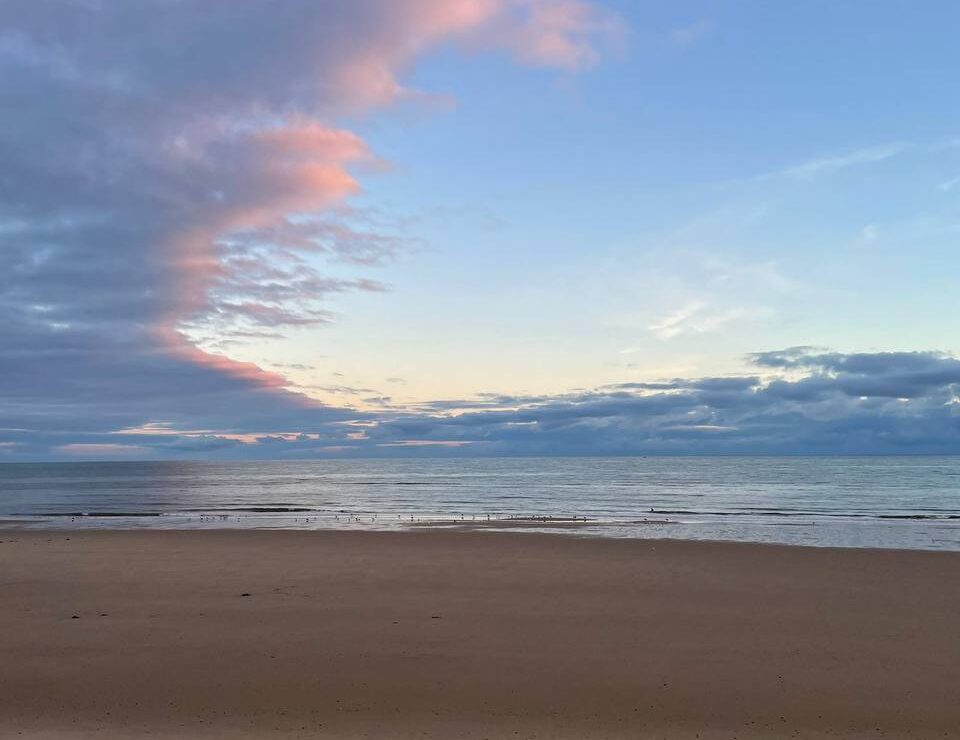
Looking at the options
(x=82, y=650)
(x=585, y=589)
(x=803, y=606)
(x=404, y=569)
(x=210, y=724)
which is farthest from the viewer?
(x=404, y=569)

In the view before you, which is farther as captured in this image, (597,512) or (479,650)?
(597,512)

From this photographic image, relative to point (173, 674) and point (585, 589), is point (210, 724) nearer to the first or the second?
point (173, 674)

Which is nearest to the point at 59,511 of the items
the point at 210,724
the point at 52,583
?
the point at 52,583

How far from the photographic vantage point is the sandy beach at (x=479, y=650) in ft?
30.6

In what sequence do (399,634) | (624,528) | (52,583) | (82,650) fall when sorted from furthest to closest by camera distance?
(624,528) → (52,583) → (399,634) → (82,650)

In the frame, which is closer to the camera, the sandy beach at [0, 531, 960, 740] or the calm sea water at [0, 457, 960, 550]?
the sandy beach at [0, 531, 960, 740]

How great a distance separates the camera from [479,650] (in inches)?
488

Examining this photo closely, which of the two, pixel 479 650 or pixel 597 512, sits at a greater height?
pixel 479 650

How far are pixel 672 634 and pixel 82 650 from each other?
11621 millimetres

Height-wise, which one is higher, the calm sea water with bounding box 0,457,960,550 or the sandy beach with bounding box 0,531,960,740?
the sandy beach with bounding box 0,531,960,740

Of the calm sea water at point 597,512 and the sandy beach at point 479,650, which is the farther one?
the calm sea water at point 597,512

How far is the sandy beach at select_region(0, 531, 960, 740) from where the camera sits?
9.33 metres

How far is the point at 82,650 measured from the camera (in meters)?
12.6

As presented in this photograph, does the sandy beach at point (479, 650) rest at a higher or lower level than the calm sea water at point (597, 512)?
higher
